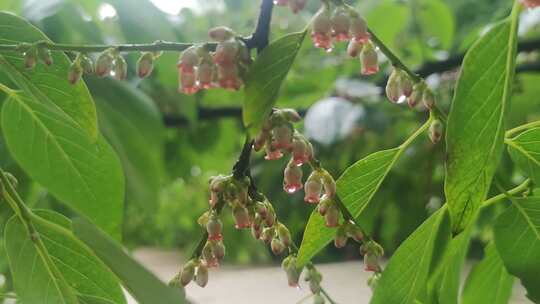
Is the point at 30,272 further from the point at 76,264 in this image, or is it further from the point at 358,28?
the point at 358,28

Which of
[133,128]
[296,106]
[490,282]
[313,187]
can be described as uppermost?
[313,187]

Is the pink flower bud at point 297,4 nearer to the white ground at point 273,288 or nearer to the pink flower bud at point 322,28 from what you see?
the pink flower bud at point 322,28

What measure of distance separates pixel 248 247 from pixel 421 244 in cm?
114

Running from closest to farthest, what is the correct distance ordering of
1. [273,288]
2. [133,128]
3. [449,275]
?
[449,275] < [133,128] < [273,288]

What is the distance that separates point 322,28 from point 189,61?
0.13 feet

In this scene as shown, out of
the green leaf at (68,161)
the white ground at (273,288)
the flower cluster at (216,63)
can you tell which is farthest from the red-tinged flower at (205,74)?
the white ground at (273,288)

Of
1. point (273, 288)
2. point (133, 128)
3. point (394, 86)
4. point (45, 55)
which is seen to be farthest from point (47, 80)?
point (273, 288)

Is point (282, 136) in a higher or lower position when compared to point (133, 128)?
higher

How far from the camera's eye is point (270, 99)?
0.72 feet

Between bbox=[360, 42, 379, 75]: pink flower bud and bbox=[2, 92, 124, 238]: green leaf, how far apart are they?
126mm

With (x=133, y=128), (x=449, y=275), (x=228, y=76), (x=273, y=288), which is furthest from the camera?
(x=273, y=288)

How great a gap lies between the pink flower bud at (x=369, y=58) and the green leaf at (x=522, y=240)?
0.09m

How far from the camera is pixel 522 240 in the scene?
0.99ft

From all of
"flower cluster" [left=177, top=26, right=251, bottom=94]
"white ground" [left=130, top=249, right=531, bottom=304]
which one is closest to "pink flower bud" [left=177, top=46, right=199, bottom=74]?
"flower cluster" [left=177, top=26, right=251, bottom=94]
